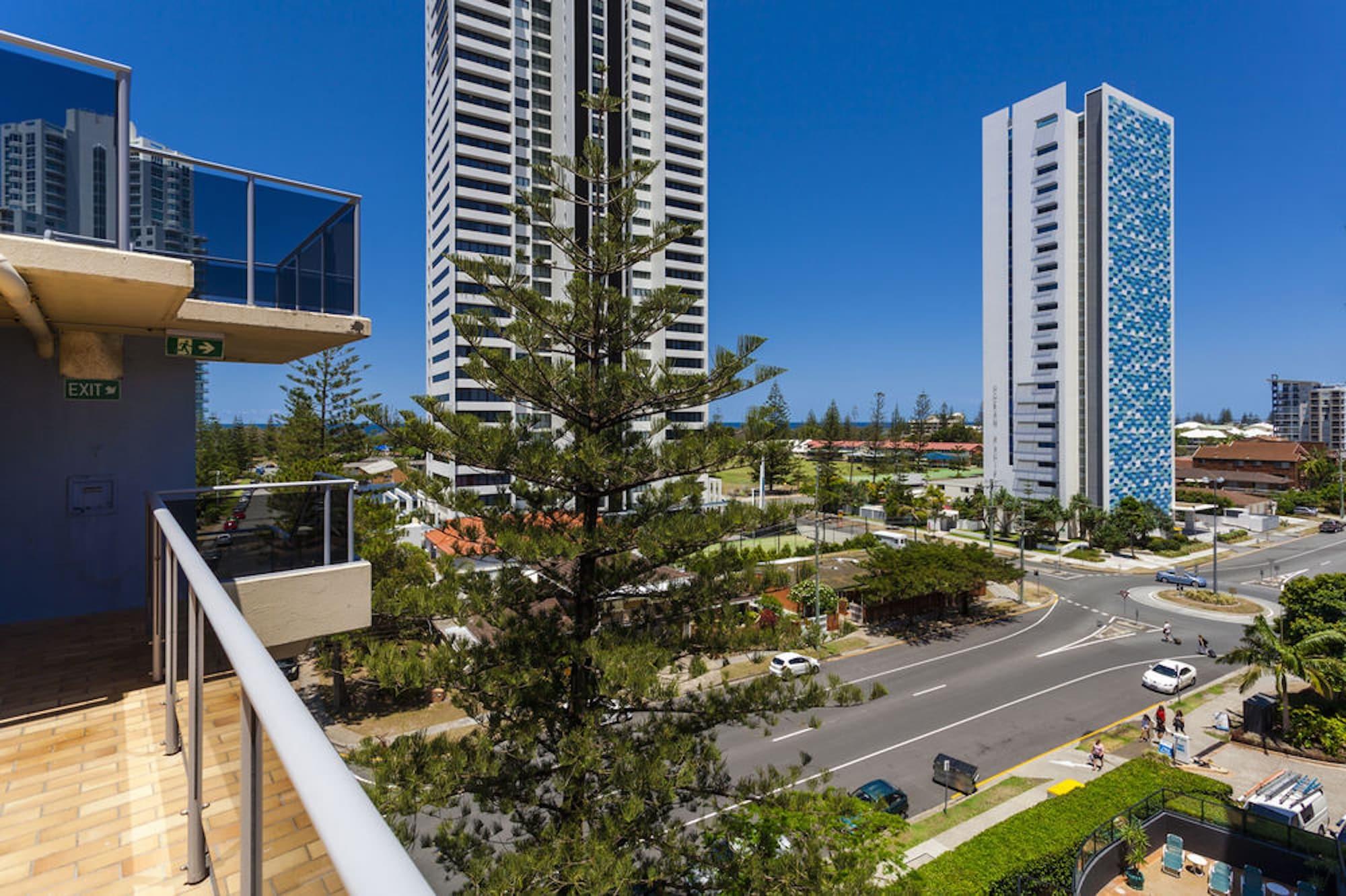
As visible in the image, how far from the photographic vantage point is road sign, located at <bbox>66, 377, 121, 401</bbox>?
409 centimetres

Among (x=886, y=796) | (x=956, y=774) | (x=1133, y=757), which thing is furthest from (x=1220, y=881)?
(x=886, y=796)

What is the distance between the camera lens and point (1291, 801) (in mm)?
9219

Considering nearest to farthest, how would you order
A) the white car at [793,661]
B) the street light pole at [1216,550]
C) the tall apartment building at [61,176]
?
the tall apartment building at [61,176], the white car at [793,661], the street light pole at [1216,550]

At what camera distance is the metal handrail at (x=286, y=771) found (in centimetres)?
54

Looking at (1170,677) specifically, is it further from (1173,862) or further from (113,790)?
(113,790)

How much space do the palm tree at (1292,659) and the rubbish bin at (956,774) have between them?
5.56 m

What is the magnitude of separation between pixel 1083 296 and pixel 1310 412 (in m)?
60.4

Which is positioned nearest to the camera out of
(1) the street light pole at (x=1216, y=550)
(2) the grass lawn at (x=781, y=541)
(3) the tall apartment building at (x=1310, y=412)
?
(1) the street light pole at (x=1216, y=550)

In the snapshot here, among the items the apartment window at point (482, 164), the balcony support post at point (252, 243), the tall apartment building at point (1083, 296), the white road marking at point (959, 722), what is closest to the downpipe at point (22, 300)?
the balcony support post at point (252, 243)

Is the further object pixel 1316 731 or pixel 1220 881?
pixel 1316 731

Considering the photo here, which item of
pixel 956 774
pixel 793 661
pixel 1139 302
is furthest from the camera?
pixel 1139 302

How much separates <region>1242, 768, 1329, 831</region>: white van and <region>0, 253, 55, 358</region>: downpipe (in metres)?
13.7

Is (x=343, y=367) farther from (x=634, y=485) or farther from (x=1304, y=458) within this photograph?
(x=1304, y=458)

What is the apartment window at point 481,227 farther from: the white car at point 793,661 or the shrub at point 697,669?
the shrub at point 697,669
